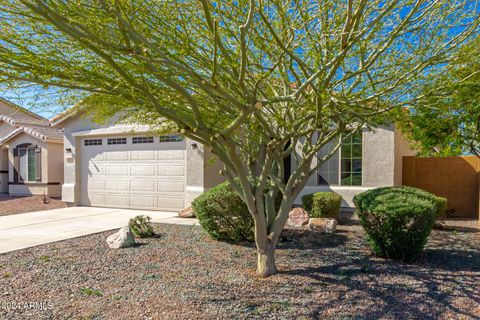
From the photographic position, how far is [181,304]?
4.36 meters

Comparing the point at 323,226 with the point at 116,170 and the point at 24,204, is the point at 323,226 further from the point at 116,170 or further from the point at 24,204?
the point at 24,204

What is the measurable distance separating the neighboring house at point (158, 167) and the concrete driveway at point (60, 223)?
0.67 metres

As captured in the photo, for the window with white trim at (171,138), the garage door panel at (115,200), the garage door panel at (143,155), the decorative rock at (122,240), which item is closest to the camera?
the decorative rock at (122,240)

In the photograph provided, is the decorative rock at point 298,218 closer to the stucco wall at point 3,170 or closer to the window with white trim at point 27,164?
the window with white trim at point 27,164

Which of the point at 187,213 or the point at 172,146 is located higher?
the point at 172,146

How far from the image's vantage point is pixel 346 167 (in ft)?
37.8

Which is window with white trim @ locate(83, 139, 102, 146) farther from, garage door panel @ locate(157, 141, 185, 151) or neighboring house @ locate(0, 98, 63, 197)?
neighboring house @ locate(0, 98, 63, 197)

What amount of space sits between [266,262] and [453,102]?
13.5ft

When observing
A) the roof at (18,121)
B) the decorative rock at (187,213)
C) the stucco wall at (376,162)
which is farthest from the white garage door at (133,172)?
the roof at (18,121)

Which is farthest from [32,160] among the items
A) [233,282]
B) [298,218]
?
[233,282]

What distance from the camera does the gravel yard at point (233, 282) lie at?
4184mm

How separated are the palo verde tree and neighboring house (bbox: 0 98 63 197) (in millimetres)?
13727

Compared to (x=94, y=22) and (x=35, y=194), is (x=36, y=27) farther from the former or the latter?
(x=35, y=194)

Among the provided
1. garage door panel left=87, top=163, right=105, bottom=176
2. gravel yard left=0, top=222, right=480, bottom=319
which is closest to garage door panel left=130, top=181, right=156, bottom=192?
garage door panel left=87, top=163, right=105, bottom=176
